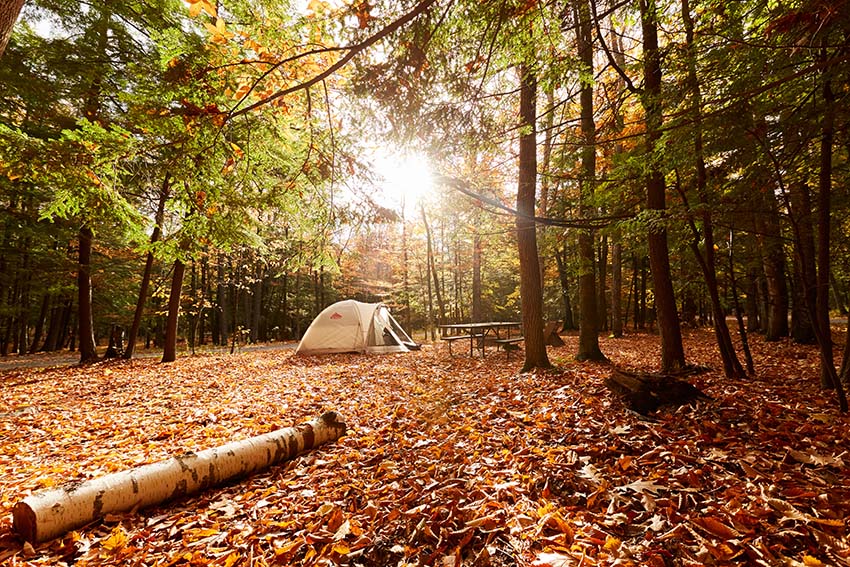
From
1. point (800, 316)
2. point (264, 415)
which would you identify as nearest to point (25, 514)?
point (264, 415)

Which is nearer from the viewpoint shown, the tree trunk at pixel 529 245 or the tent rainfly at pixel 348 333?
the tree trunk at pixel 529 245

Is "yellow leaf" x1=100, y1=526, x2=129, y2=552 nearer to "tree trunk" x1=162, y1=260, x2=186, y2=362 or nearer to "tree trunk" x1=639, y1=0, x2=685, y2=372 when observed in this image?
"tree trunk" x1=639, y1=0, x2=685, y2=372

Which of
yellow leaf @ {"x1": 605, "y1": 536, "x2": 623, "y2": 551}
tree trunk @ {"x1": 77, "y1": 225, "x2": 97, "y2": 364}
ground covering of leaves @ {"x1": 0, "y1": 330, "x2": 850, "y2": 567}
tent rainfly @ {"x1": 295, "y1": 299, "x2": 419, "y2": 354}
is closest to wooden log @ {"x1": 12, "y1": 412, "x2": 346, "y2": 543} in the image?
ground covering of leaves @ {"x1": 0, "y1": 330, "x2": 850, "y2": 567}

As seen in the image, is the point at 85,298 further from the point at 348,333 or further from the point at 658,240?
the point at 658,240

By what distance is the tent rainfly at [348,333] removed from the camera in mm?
11914

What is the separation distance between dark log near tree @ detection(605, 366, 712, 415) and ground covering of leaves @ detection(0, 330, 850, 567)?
174mm

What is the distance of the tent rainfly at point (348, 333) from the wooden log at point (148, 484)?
26.0 ft

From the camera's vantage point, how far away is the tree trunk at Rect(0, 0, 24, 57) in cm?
221

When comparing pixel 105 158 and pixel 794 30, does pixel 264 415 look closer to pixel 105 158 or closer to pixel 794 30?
pixel 105 158

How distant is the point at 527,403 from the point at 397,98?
4.29m

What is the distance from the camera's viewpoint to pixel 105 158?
3621 mm

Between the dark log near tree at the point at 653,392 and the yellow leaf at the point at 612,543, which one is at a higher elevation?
the dark log near tree at the point at 653,392

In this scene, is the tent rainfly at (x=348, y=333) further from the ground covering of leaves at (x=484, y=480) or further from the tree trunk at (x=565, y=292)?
the tree trunk at (x=565, y=292)

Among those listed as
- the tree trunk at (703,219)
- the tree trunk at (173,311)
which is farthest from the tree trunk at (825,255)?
the tree trunk at (173,311)
